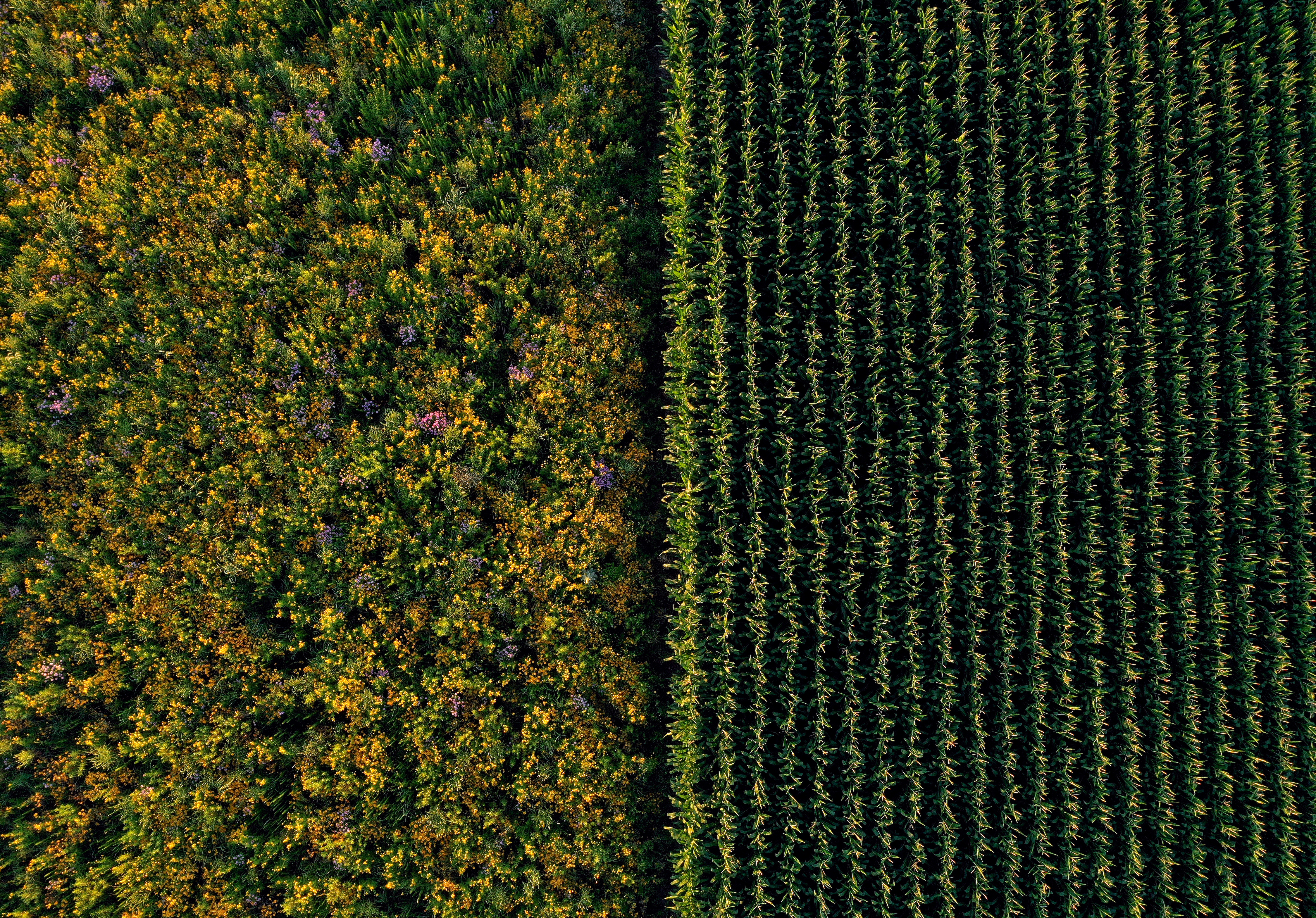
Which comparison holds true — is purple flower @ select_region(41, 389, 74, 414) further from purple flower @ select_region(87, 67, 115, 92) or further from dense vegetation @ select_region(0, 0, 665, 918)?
purple flower @ select_region(87, 67, 115, 92)

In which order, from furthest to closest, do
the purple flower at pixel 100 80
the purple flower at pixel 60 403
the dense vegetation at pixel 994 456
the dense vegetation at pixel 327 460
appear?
the purple flower at pixel 100 80 < the purple flower at pixel 60 403 < the dense vegetation at pixel 327 460 < the dense vegetation at pixel 994 456

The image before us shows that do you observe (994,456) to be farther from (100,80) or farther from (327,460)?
(100,80)

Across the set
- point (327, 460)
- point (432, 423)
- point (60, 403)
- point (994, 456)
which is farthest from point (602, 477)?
point (60, 403)

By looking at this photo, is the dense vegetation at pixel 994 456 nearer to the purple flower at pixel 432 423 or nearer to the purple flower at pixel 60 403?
the purple flower at pixel 432 423

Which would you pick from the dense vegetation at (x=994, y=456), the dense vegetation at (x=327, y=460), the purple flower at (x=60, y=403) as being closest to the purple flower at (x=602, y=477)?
the dense vegetation at (x=327, y=460)

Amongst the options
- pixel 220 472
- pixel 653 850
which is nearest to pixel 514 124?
pixel 220 472
